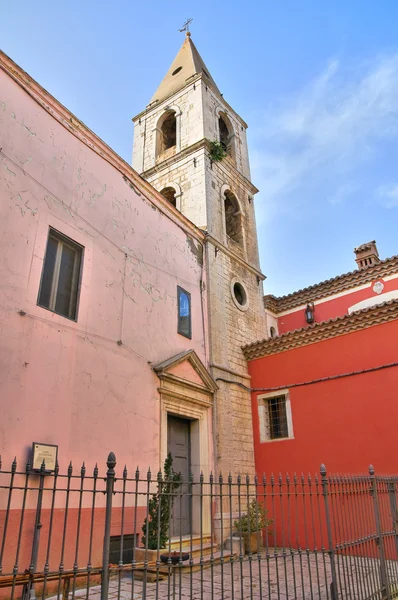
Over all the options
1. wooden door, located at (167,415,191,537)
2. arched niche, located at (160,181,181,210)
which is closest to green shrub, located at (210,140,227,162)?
arched niche, located at (160,181,181,210)

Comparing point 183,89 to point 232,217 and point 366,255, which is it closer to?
point 232,217

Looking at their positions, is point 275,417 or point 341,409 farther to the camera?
point 275,417

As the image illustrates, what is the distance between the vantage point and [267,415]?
11.4 m

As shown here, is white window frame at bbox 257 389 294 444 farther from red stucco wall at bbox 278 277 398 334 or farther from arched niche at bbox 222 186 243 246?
arched niche at bbox 222 186 243 246

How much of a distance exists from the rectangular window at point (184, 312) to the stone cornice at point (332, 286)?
7.12 metres

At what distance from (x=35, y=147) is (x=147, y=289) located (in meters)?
3.47

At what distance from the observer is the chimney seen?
16984 millimetres

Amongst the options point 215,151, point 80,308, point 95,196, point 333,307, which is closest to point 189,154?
point 215,151

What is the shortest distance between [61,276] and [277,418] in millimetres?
6668

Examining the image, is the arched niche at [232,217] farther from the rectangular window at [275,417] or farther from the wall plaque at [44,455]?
the wall plaque at [44,455]

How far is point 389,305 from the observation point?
9.56 metres

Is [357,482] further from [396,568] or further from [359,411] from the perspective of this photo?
[359,411]

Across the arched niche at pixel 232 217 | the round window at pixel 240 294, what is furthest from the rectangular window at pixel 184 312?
the arched niche at pixel 232 217

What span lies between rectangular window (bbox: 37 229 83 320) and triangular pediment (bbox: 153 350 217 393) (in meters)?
2.33
